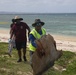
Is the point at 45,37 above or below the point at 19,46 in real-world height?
above

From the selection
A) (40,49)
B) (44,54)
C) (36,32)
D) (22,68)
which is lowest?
(22,68)

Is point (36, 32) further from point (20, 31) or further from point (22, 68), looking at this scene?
point (20, 31)

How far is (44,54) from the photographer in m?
6.27

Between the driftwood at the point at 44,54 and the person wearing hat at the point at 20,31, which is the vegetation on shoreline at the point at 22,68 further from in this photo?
the driftwood at the point at 44,54

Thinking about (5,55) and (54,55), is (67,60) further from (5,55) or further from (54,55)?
(54,55)

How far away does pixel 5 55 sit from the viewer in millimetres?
11453

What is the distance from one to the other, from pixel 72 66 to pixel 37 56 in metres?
3.68

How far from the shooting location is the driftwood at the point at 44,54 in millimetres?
6246

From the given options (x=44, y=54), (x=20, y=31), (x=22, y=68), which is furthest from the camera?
(x=20, y=31)

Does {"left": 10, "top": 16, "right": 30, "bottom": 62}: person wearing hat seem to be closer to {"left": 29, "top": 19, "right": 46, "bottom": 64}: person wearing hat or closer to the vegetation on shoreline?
the vegetation on shoreline

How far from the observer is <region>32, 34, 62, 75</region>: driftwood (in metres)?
6.25

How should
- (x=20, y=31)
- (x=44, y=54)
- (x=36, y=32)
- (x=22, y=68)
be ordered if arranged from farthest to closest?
(x=20, y=31), (x=22, y=68), (x=36, y=32), (x=44, y=54)

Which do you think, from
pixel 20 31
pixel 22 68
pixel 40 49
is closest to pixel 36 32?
pixel 40 49

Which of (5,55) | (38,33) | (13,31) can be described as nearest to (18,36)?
(13,31)
